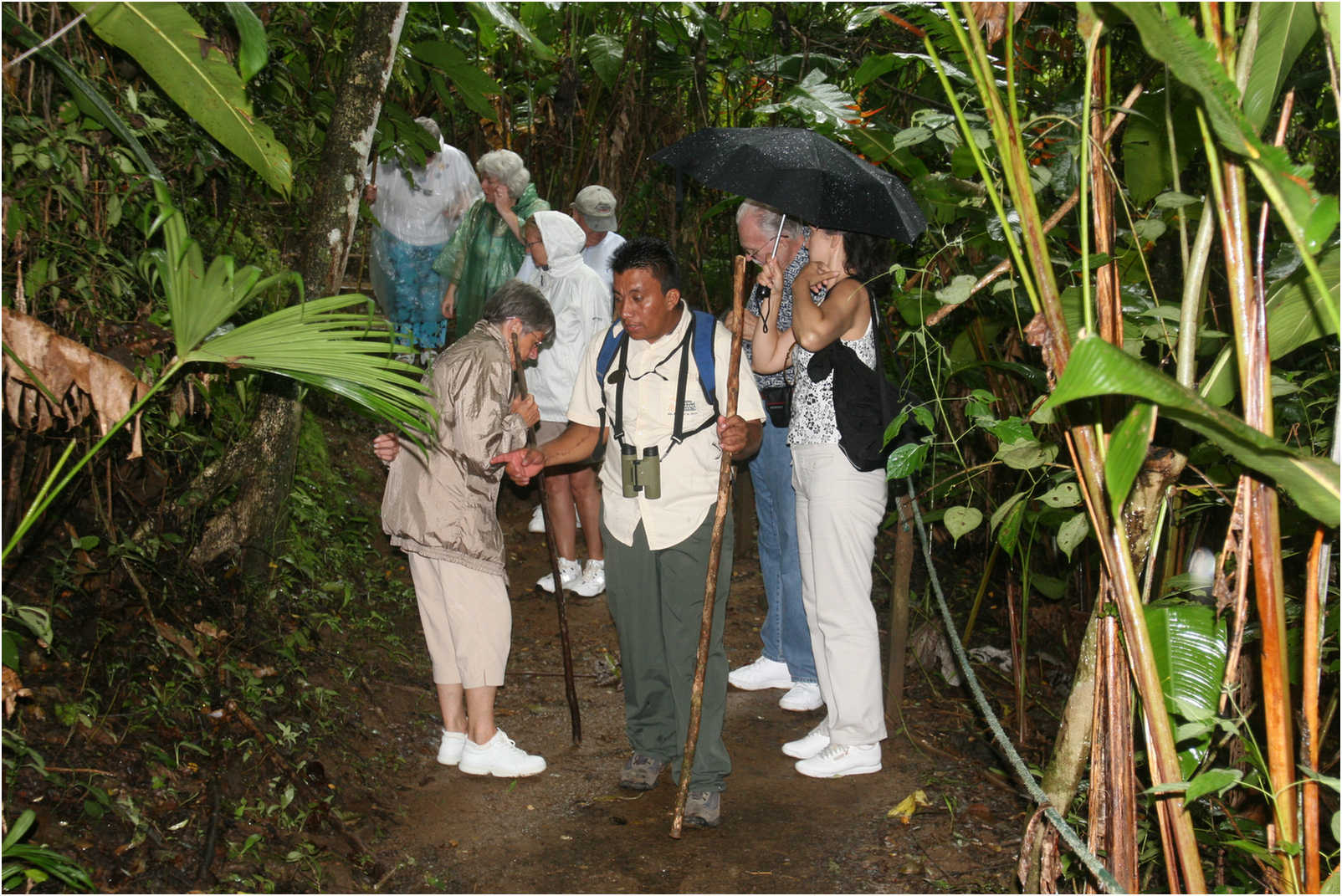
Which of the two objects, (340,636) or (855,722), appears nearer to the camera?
(855,722)

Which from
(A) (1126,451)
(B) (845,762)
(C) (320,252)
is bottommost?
(B) (845,762)

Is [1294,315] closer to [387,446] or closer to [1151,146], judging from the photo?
[1151,146]

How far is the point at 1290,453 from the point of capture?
151 cm

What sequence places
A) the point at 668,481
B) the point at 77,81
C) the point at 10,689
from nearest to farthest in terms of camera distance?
the point at 10,689
the point at 77,81
the point at 668,481

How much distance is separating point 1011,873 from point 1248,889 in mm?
1325

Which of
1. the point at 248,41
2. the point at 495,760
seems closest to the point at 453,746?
the point at 495,760

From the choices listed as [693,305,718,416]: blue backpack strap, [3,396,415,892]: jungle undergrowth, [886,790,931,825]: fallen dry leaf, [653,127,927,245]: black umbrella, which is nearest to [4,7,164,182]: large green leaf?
[3,396,415,892]: jungle undergrowth

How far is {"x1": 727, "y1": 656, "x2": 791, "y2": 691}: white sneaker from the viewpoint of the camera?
5273 millimetres

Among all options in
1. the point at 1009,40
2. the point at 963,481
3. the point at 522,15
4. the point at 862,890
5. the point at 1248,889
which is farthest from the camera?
the point at 522,15

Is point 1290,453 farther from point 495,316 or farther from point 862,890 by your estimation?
point 495,316

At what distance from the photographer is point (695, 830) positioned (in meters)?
3.96

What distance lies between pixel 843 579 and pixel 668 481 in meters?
0.80

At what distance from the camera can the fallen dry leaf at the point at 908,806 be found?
13.5 feet

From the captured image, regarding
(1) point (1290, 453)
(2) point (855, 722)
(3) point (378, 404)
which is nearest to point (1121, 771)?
(1) point (1290, 453)
